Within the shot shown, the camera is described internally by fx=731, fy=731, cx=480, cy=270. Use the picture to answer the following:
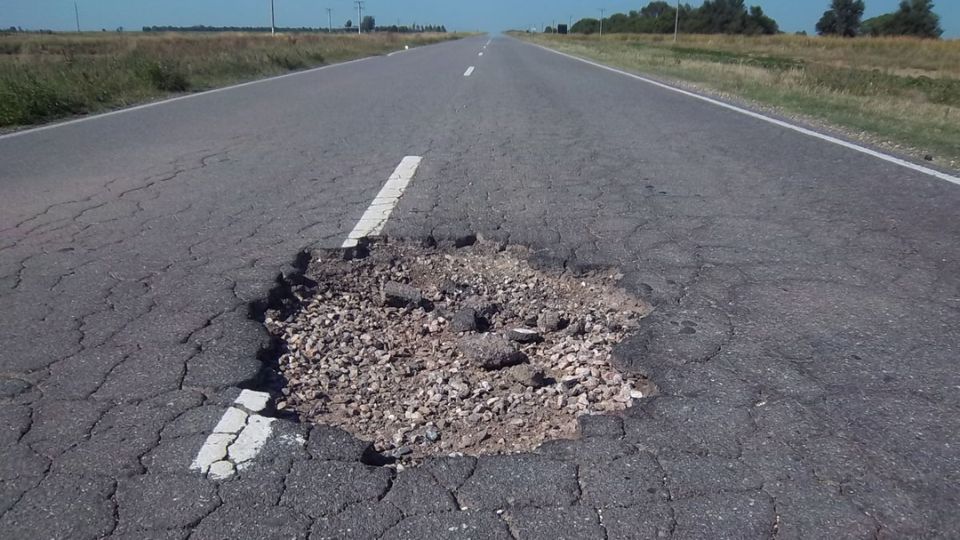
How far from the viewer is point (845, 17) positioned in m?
86.9

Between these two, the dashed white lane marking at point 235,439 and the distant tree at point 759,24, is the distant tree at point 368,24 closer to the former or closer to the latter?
the distant tree at point 759,24

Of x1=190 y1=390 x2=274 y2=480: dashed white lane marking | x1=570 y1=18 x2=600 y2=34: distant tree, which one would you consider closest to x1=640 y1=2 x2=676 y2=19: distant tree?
x1=570 y1=18 x2=600 y2=34: distant tree

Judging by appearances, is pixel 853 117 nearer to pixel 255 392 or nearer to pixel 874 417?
pixel 874 417

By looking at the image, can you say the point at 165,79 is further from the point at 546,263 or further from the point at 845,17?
the point at 845,17

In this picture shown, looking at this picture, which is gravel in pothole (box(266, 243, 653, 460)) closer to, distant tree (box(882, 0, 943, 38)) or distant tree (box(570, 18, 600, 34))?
distant tree (box(882, 0, 943, 38))

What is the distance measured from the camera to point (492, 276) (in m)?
4.34

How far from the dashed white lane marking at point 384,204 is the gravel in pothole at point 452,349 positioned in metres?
0.22

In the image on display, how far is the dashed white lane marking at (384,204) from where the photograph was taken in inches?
193

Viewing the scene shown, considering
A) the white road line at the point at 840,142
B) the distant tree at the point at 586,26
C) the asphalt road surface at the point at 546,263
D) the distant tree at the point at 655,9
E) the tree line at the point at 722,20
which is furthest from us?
the distant tree at the point at 586,26

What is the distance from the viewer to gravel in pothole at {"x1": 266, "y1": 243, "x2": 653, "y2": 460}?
280cm

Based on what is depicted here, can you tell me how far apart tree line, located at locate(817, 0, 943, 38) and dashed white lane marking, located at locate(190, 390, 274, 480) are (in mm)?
83999

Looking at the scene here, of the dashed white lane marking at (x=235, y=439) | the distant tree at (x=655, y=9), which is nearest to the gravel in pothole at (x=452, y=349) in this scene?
the dashed white lane marking at (x=235, y=439)

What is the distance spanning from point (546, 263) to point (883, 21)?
296 ft

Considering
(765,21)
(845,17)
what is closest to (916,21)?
(845,17)
